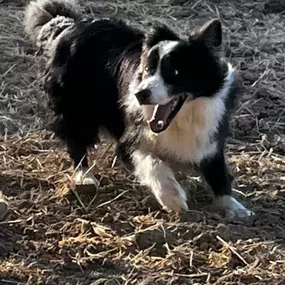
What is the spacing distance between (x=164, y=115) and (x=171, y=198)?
44 centimetres

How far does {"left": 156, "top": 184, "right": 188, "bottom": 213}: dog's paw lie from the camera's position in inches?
177

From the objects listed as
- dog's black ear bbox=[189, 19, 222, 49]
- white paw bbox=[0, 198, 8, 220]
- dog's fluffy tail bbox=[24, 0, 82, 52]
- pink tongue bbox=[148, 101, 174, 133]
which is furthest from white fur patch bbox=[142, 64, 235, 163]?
dog's fluffy tail bbox=[24, 0, 82, 52]

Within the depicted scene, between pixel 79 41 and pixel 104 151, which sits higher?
pixel 79 41

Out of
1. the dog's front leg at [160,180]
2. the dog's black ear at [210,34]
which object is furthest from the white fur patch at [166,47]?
the dog's front leg at [160,180]

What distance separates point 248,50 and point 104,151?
2.28 metres

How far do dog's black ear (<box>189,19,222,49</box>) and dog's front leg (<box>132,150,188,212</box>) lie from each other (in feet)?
2.22

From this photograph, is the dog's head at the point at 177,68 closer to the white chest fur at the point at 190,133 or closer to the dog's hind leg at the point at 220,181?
the white chest fur at the point at 190,133

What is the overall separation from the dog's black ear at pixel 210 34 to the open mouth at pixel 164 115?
307 mm

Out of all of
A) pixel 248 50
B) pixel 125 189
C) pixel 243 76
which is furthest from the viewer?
pixel 248 50

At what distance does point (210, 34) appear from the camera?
4480 mm

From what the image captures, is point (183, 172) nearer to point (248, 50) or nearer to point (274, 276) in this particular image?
point (274, 276)

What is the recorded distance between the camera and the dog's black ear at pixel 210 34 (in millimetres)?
4453

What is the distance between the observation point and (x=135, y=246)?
4195 millimetres

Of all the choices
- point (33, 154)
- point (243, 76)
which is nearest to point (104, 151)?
point (33, 154)
